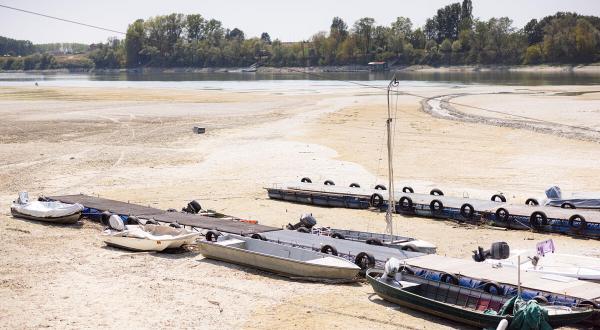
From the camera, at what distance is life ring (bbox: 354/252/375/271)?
22.1 m

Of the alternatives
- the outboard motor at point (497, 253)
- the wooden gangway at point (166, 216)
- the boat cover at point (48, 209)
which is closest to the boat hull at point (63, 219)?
the boat cover at point (48, 209)

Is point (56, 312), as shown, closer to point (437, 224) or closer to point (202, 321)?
point (202, 321)

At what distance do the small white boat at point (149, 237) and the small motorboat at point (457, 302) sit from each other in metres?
7.28

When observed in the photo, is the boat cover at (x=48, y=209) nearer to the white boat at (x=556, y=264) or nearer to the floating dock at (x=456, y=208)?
the floating dock at (x=456, y=208)

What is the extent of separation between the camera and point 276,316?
1888 cm

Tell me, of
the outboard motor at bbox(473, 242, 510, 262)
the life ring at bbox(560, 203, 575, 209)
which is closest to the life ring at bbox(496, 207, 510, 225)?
the life ring at bbox(560, 203, 575, 209)

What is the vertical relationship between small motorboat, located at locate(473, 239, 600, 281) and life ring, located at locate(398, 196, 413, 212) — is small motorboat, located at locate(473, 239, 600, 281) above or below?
above

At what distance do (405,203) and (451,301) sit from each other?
12628 millimetres

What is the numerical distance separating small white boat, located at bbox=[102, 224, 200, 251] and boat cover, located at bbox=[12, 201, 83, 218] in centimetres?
335

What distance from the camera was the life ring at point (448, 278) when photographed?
19469 millimetres

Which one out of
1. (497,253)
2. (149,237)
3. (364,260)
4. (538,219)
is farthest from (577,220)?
(149,237)

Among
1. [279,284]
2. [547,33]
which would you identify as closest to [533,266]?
[279,284]

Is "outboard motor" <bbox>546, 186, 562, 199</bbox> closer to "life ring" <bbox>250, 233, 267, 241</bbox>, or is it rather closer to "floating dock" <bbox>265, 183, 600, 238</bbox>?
"floating dock" <bbox>265, 183, 600, 238</bbox>

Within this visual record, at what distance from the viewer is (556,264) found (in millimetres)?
20734
